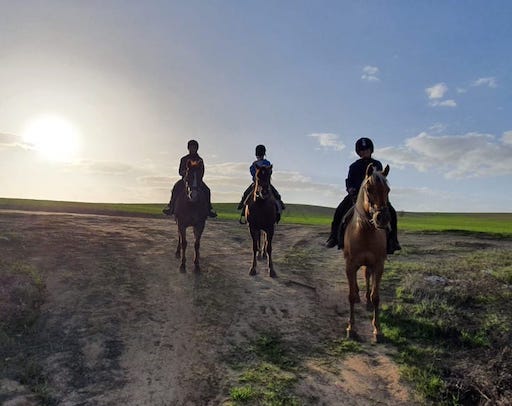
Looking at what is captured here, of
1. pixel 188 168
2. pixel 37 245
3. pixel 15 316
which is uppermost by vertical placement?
pixel 188 168

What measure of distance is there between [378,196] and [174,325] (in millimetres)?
5185

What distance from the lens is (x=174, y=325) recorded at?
29.7ft

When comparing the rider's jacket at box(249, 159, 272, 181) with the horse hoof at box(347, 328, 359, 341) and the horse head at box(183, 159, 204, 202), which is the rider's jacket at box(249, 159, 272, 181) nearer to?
the horse head at box(183, 159, 204, 202)

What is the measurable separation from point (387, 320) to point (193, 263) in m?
7.28

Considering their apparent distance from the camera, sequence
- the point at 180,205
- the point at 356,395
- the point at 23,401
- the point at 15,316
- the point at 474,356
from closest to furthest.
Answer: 1. the point at 23,401
2. the point at 356,395
3. the point at 474,356
4. the point at 15,316
5. the point at 180,205

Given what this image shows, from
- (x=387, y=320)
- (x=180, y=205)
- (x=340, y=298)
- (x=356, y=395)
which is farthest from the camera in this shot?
(x=180, y=205)

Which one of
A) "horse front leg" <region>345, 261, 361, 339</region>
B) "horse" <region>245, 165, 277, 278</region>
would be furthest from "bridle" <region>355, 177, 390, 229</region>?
"horse" <region>245, 165, 277, 278</region>

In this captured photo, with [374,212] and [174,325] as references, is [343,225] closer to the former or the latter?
[374,212]

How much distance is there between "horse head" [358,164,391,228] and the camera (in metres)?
7.26

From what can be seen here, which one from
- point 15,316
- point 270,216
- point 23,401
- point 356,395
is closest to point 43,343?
point 15,316

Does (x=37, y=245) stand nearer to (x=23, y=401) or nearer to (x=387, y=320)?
(x=23, y=401)

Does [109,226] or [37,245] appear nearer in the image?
[37,245]

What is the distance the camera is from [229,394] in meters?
6.50

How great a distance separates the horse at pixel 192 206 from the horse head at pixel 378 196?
6.64 m
